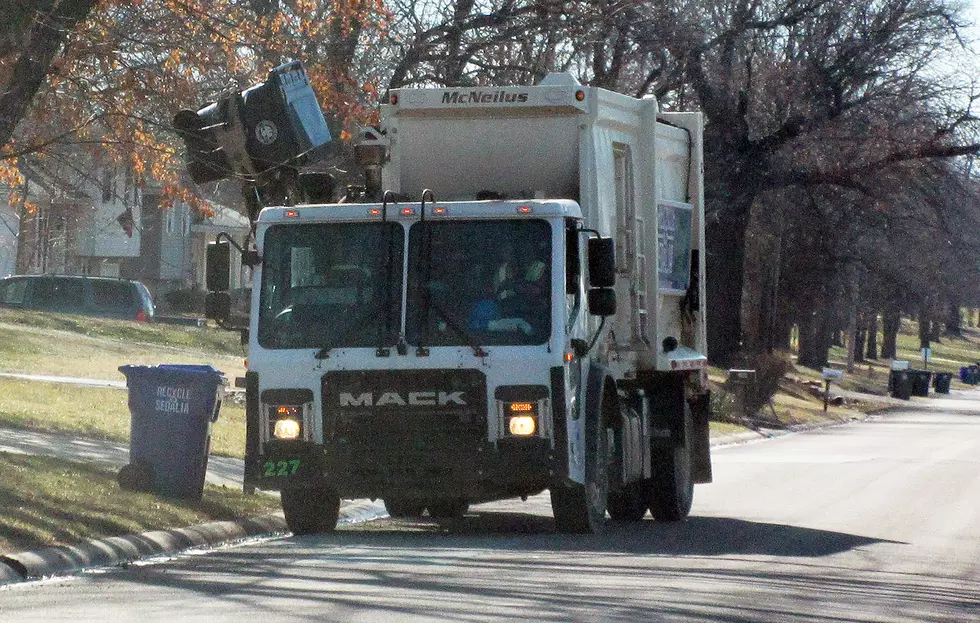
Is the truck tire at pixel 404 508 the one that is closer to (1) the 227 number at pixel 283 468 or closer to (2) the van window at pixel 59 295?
(1) the 227 number at pixel 283 468

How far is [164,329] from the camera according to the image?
4034cm

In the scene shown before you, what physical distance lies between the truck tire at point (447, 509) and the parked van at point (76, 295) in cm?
2756

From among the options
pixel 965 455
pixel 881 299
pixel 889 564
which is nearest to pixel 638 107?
pixel 889 564

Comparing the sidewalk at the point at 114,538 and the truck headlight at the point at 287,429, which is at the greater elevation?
the truck headlight at the point at 287,429

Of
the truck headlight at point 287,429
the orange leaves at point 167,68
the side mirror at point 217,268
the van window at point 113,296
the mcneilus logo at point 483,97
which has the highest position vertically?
the orange leaves at point 167,68

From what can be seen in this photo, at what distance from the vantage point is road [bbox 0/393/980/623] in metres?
8.80

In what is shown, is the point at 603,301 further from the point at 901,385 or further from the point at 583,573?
the point at 901,385

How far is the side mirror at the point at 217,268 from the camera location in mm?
11617

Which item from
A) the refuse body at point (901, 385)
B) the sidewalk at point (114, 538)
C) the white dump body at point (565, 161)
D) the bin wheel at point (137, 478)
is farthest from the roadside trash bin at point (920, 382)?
the bin wheel at point (137, 478)

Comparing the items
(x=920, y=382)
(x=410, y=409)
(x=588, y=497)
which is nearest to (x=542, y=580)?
(x=410, y=409)

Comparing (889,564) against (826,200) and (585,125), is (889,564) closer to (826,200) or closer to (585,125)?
(585,125)

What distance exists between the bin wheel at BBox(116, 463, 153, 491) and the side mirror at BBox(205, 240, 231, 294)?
2132 millimetres

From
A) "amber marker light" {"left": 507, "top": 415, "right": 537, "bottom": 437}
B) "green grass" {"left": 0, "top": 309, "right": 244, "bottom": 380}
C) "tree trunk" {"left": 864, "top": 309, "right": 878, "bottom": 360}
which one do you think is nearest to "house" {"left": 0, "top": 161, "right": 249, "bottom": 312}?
"green grass" {"left": 0, "top": 309, "right": 244, "bottom": 380}

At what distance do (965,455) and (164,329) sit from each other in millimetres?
20393
